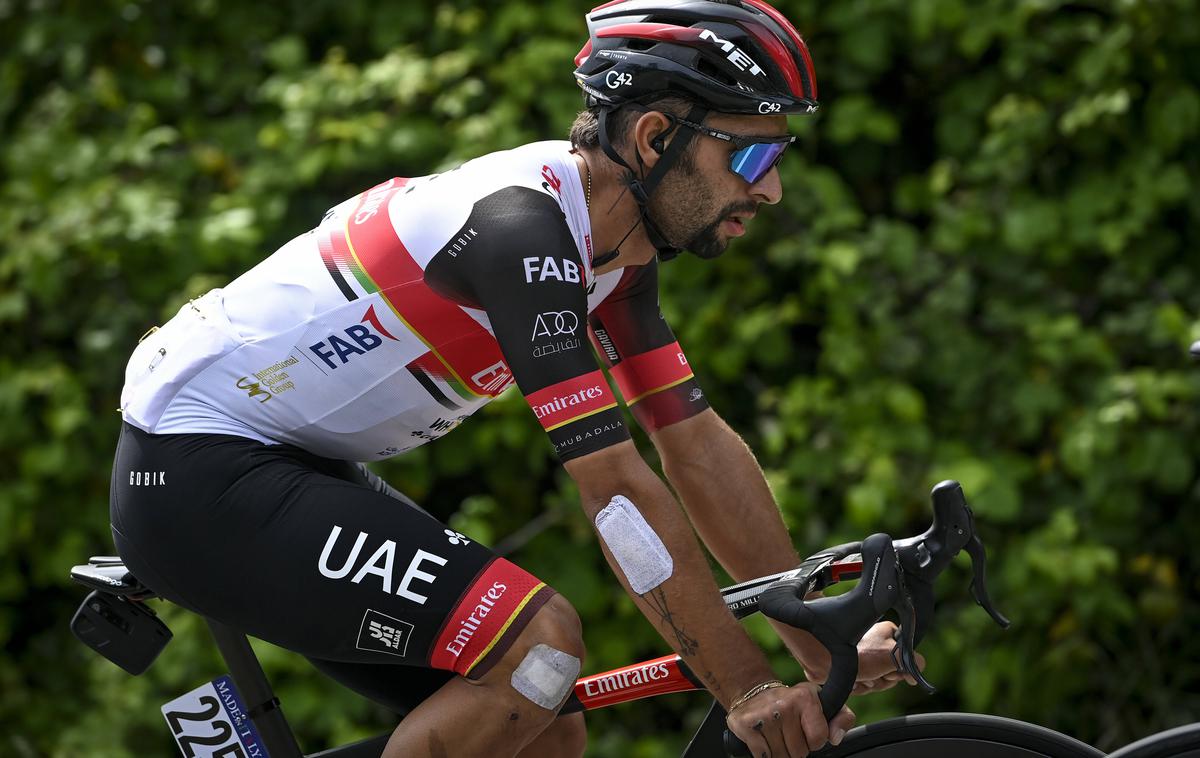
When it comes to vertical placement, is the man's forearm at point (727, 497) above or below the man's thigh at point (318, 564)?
below

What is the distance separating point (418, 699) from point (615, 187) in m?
1.01

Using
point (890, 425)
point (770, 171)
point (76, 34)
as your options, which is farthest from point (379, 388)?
point (76, 34)

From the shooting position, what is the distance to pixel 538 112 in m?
4.94

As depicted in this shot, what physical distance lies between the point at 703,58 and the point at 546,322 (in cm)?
59

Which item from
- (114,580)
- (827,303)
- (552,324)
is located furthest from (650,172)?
(827,303)

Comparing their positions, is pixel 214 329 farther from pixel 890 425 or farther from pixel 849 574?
pixel 890 425

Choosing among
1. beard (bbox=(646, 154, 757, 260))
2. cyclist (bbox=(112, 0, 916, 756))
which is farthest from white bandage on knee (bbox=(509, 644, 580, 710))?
beard (bbox=(646, 154, 757, 260))

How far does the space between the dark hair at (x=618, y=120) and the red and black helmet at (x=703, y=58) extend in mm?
16

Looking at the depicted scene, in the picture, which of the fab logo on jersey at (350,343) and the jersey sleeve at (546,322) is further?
the fab logo on jersey at (350,343)

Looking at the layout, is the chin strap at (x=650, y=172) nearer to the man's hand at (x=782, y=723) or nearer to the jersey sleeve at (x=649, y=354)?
the jersey sleeve at (x=649, y=354)

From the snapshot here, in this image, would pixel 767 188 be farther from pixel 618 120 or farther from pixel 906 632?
pixel 906 632

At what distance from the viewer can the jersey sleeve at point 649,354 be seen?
275cm

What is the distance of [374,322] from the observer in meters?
2.39

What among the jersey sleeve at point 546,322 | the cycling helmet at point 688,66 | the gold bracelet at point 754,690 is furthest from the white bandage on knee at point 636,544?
the cycling helmet at point 688,66
